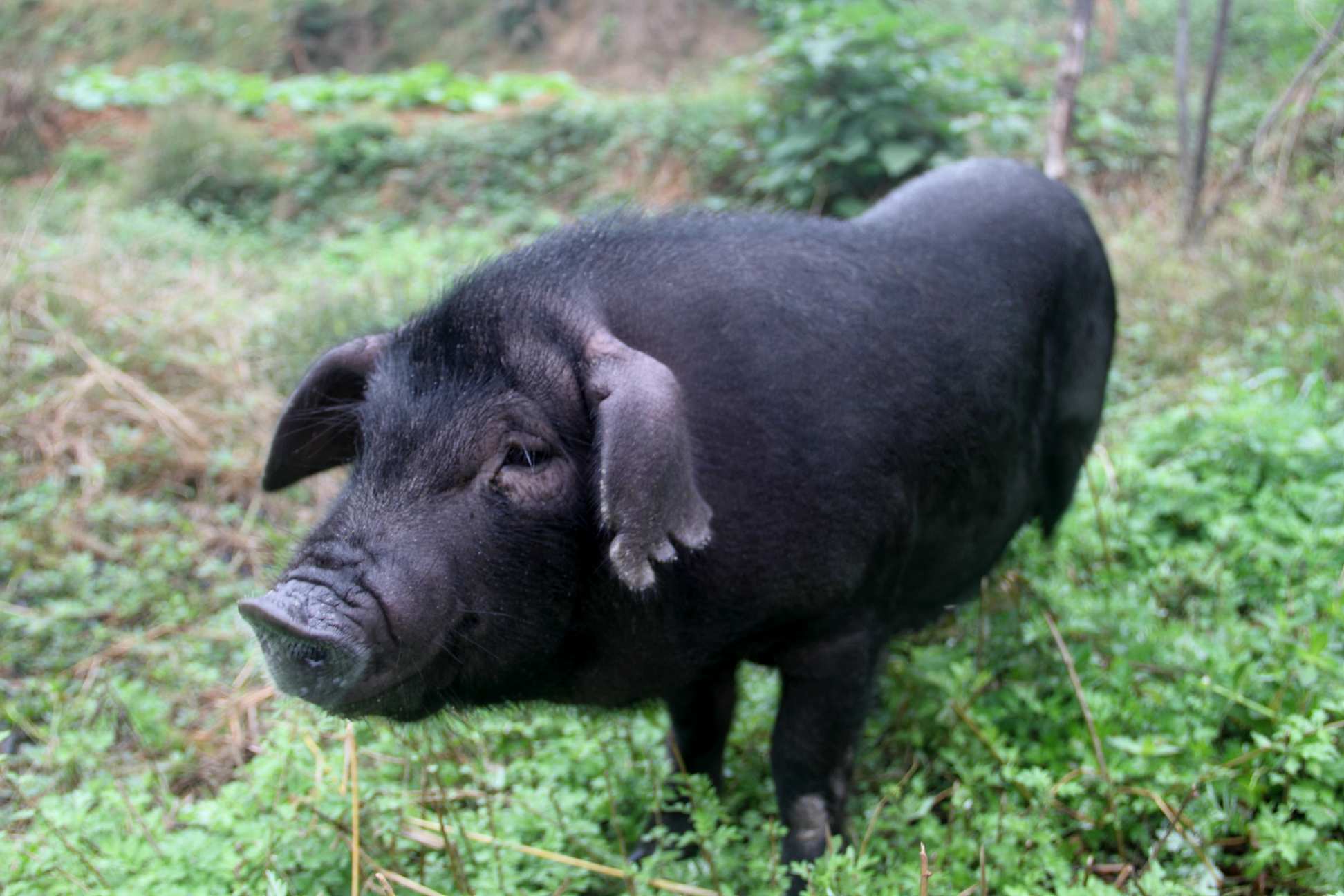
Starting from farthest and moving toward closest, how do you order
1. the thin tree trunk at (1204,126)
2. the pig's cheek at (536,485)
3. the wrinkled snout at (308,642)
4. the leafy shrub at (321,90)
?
the leafy shrub at (321,90) < the thin tree trunk at (1204,126) < the pig's cheek at (536,485) < the wrinkled snout at (308,642)

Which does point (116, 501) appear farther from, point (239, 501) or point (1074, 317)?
point (1074, 317)

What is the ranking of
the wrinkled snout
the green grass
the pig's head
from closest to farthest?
the wrinkled snout → the pig's head → the green grass

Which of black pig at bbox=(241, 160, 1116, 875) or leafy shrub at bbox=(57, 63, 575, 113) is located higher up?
black pig at bbox=(241, 160, 1116, 875)

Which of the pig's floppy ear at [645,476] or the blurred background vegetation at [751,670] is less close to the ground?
the pig's floppy ear at [645,476]

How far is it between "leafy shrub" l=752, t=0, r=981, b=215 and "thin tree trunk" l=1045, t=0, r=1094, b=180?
1198 mm

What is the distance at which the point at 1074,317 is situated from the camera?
3984 millimetres

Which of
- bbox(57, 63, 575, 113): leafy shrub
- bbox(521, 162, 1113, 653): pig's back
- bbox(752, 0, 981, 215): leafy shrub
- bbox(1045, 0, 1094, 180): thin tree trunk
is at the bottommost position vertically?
bbox(57, 63, 575, 113): leafy shrub

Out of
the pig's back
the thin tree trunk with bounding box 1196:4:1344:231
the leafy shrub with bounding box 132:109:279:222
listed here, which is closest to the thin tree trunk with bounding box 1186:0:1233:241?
the thin tree trunk with bounding box 1196:4:1344:231

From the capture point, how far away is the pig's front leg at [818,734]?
9.99ft

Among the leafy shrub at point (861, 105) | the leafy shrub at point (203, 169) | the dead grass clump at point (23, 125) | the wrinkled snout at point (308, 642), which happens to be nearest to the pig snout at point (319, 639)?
the wrinkled snout at point (308, 642)

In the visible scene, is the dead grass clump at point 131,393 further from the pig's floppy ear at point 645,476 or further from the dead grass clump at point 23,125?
the dead grass clump at point 23,125

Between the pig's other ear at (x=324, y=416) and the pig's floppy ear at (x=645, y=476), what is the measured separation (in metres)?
0.88

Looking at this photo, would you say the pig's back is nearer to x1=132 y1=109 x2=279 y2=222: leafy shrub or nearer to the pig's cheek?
the pig's cheek

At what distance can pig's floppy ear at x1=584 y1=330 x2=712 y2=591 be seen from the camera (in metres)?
2.34
